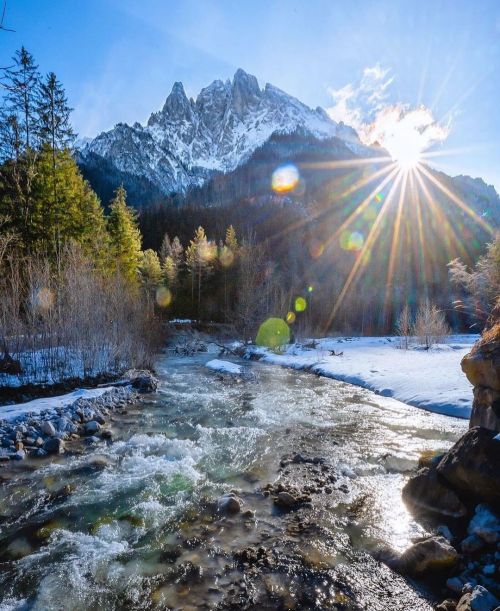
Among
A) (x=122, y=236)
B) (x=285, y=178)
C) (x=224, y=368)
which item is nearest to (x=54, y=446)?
(x=224, y=368)

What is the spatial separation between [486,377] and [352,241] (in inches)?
3304

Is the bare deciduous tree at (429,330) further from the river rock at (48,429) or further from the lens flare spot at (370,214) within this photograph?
the lens flare spot at (370,214)

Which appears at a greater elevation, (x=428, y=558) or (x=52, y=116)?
(x=52, y=116)

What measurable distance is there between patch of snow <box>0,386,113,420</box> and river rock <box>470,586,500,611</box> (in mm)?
9913

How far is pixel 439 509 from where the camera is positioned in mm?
5066

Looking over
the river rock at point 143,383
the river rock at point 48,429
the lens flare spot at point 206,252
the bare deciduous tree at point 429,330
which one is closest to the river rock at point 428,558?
the river rock at point 48,429

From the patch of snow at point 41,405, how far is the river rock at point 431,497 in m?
9.20

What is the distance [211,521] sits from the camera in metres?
5.18

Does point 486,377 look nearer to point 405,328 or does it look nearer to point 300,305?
point 405,328

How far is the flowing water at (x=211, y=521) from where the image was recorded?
12.4 feet

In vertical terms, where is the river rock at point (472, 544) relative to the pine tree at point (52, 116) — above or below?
below

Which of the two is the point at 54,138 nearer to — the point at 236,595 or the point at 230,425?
the point at 230,425

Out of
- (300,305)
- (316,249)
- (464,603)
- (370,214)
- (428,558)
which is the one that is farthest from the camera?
(370,214)

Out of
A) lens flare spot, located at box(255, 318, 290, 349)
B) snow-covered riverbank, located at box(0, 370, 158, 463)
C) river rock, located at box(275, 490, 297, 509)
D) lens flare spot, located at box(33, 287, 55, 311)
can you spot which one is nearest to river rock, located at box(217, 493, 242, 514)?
river rock, located at box(275, 490, 297, 509)
